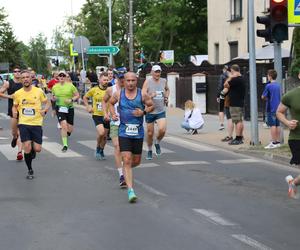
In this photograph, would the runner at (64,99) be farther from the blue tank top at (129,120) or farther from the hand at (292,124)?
the hand at (292,124)

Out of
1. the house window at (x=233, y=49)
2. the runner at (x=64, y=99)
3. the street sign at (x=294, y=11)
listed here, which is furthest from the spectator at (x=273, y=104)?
the house window at (x=233, y=49)

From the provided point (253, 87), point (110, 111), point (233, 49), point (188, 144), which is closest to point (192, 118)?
point (188, 144)

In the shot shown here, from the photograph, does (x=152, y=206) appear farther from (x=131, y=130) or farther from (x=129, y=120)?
(x=129, y=120)

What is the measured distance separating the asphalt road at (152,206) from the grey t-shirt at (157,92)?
1044 mm

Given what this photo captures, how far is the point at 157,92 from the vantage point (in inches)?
512

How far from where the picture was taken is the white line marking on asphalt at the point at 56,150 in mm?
13719

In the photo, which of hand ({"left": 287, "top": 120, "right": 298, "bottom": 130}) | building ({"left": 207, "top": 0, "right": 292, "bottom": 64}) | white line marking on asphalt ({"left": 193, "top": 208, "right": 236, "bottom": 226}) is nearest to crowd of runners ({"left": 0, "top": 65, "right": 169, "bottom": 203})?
white line marking on asphalt ({"left": 193, "top": 208, "right": 236, "bottom": 226})

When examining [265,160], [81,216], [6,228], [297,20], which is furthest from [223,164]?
[6,228]

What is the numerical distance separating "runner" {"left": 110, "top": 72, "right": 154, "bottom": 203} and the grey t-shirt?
4.26 meters

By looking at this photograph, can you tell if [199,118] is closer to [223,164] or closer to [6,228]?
[223,164]

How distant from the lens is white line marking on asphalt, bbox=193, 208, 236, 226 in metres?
7.25

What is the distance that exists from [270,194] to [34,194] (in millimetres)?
3387

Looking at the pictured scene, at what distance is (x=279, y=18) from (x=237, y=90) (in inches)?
86.0

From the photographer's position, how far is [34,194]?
9188mm
